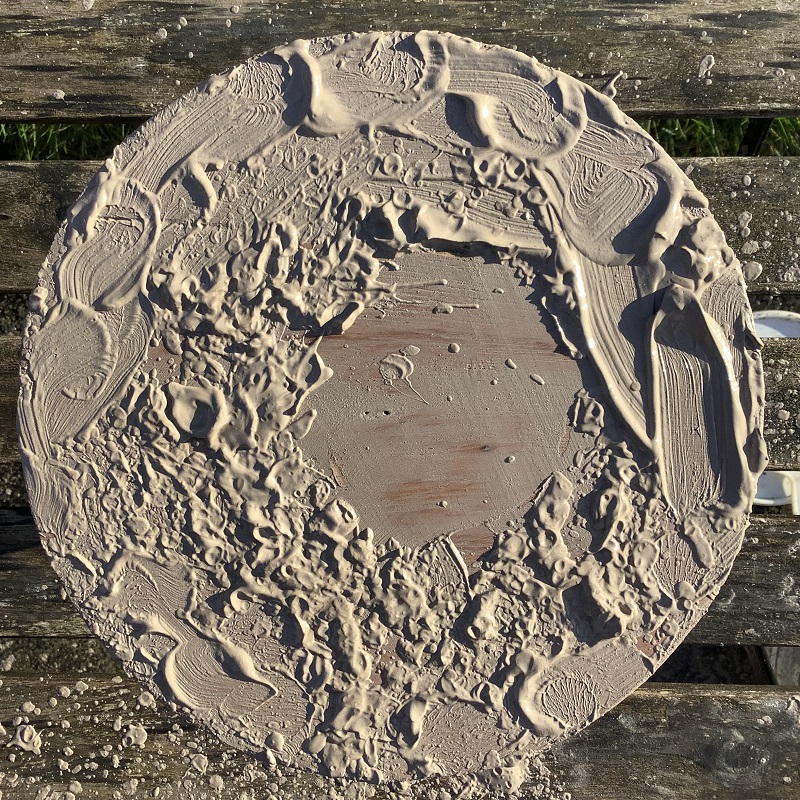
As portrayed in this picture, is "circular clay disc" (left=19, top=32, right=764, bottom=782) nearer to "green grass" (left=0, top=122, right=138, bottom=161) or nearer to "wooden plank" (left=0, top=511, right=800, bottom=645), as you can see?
"wooden plank" (left=0, top=511, right=800, bottom=645)

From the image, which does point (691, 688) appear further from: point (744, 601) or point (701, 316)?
point (701, 316)

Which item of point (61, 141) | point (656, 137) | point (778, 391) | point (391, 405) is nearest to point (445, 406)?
point (391, 405)

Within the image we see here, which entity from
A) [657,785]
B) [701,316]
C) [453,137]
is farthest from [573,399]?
[657,785]

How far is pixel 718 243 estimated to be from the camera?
89 centimetres

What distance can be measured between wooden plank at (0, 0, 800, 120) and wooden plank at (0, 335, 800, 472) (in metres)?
0.44

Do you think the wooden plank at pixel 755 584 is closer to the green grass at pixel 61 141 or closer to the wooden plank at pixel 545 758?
the wooden plank at pixel 545 758

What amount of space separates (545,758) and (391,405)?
0.82 metres

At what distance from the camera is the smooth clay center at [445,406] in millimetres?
896

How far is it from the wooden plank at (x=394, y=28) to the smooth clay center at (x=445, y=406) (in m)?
0.56

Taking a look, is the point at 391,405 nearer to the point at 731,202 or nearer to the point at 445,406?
the point at 445,406

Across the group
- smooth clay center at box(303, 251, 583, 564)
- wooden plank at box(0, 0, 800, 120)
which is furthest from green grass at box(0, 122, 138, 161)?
smooth clay center at box(303, 251, 583, 564)

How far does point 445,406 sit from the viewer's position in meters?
0.91

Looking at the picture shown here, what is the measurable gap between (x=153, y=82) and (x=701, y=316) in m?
1.05

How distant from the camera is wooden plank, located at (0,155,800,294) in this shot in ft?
3.90
